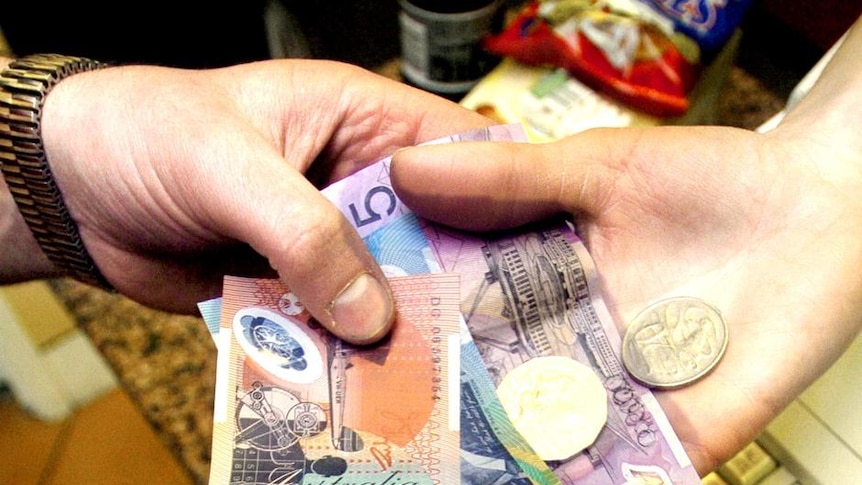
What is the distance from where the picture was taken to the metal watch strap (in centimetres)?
58

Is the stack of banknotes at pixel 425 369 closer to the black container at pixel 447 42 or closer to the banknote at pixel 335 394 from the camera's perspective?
the banknote at pixel 335 394

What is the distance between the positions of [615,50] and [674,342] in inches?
15.5

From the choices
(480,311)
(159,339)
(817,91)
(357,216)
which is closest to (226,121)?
(357,216)

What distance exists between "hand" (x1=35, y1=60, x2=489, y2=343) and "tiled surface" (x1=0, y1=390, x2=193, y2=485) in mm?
283

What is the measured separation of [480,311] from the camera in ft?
1.91

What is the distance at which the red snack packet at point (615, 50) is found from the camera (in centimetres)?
84

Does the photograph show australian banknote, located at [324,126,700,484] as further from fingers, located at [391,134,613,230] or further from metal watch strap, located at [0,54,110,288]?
metal watch strap, located at [0,54,110,288]

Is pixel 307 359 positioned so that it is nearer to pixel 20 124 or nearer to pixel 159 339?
pixel 20 124

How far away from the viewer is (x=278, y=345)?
54 centimetres

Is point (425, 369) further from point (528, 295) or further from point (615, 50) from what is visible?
point (615, 50)

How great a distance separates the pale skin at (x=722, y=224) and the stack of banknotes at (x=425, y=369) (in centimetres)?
3

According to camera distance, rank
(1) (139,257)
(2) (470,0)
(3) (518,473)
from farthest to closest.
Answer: (2) (470,0) → (1) (139,257) → (3) (518,473)

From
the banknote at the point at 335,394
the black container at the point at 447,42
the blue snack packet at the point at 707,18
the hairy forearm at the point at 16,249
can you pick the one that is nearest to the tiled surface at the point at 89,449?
the hairy forearm at the point at 16,249

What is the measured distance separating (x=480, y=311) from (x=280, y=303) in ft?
0.48
